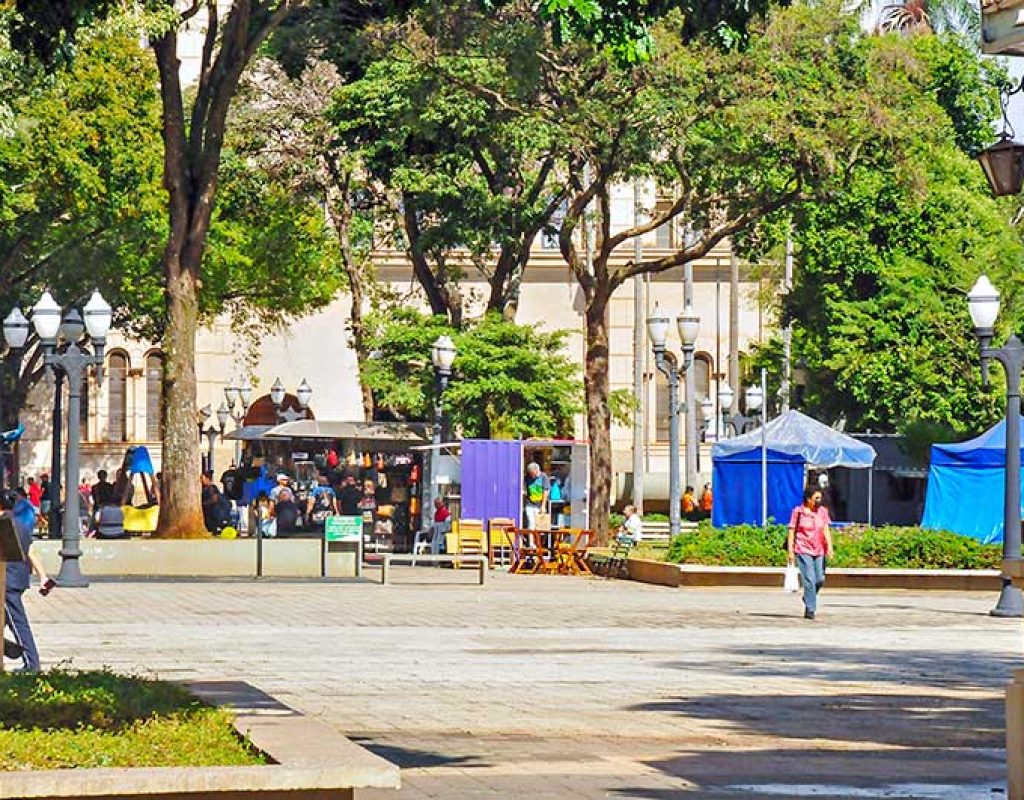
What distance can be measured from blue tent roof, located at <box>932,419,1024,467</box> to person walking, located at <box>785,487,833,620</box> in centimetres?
1764

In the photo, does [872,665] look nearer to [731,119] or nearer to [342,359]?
[731,119]

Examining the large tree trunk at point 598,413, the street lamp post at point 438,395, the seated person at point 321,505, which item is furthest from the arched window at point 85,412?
the large tree trunk at point 598,413

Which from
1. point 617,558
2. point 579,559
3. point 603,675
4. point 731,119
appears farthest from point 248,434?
point 603,675

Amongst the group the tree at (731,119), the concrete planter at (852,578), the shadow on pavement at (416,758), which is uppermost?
the tree at (731,119)

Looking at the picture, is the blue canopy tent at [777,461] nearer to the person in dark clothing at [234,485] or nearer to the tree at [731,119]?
the tree at [731,119]

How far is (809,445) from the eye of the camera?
47.0m

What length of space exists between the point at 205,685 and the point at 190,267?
23528mm

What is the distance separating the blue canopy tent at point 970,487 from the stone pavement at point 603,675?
11949mm

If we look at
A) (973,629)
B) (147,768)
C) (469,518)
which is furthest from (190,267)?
(147,768)

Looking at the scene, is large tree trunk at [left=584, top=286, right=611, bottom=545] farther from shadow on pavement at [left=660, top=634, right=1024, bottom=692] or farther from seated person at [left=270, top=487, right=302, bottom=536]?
shadow on pavement at [left=660, top=634, right=1024, bottom=692]

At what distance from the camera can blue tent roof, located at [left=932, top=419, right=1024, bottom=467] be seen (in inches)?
1766

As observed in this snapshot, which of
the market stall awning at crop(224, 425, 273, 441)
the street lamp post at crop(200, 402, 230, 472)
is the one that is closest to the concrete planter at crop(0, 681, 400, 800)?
the market stall awning at crop(224, 425, 273, 441)

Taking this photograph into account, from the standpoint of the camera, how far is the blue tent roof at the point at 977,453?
147 ft

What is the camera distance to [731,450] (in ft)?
158
